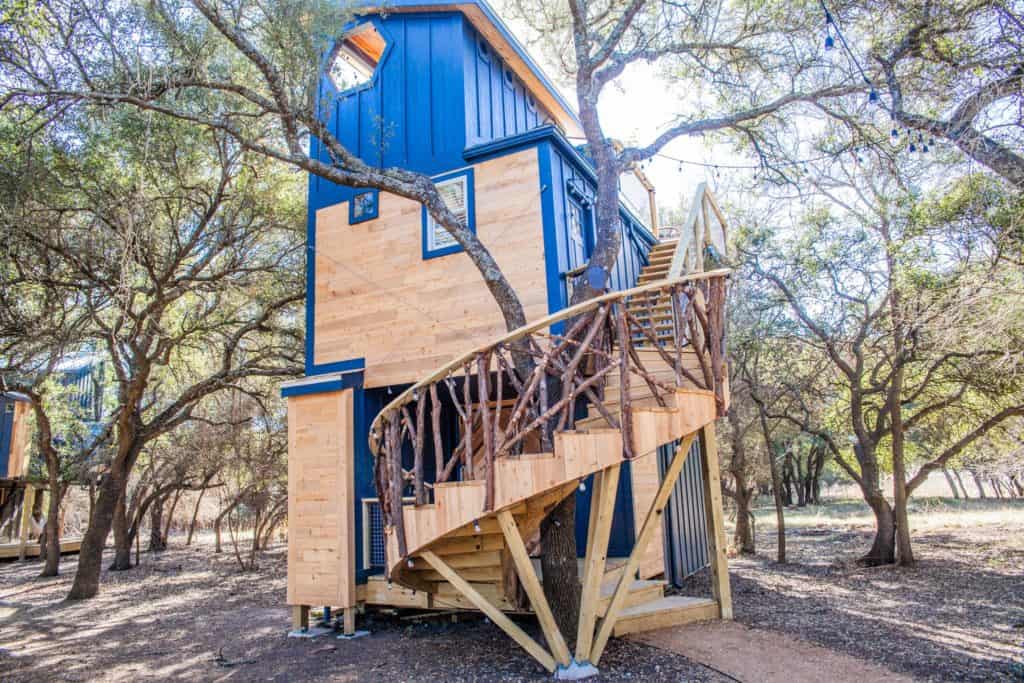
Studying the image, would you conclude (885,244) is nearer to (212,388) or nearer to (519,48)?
(519,48)

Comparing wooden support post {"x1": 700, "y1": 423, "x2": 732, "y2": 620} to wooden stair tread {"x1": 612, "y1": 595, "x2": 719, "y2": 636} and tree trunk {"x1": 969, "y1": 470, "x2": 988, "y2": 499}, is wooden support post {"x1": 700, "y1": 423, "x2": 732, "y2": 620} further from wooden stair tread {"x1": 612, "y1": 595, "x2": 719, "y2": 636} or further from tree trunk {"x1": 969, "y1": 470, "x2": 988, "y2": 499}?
tree trunk {"x1": 969, "y1": 470, "x2": 988, "y2": 499}

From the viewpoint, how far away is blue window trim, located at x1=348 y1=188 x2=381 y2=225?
8523 millimetres

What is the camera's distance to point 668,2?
6961 mm

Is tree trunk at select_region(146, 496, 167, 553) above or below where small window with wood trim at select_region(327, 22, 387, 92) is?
below

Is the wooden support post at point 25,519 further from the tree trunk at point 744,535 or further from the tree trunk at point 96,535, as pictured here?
the tree trunk at point 744,535

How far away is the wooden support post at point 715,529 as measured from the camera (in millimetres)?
6578

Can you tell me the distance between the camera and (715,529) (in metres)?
6.75

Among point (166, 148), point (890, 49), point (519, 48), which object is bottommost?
point (890, 49)

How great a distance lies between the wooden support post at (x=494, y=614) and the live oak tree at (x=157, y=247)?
4676 millimetres

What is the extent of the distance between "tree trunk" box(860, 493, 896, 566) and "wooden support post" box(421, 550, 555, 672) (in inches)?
293

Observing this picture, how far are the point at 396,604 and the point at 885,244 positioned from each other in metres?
8.66

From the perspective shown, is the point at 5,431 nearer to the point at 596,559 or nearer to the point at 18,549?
the point at 18,549

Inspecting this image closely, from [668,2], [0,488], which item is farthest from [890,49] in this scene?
[0,488]

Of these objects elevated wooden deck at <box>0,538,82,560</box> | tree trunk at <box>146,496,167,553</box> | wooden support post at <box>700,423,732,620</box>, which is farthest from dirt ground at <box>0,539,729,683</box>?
elevated wooden deck at <box>0,538,82,560</box>
